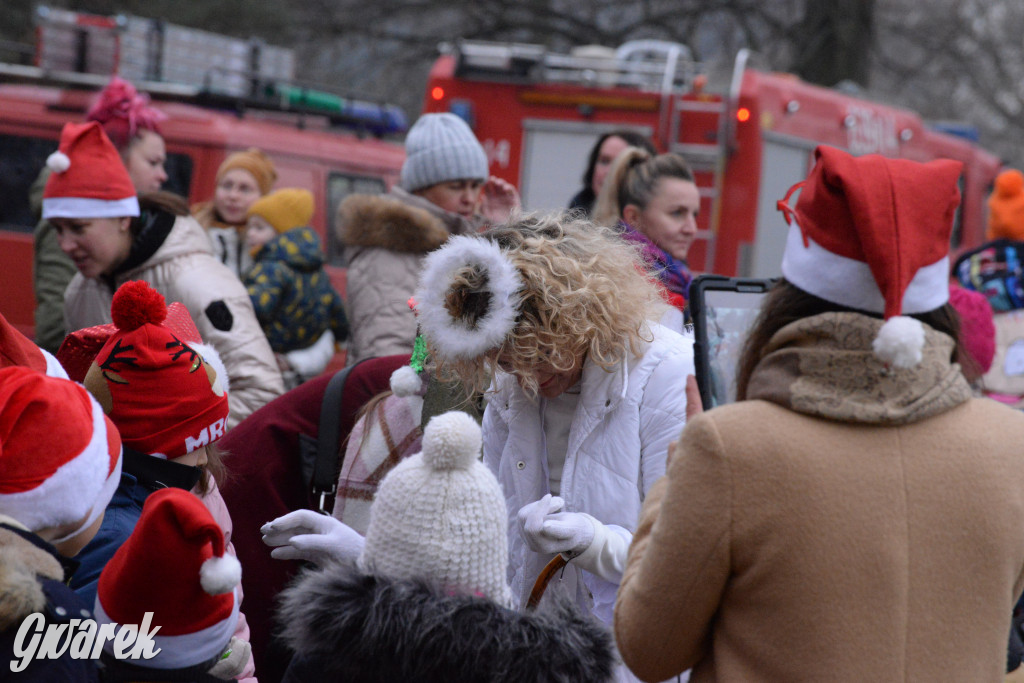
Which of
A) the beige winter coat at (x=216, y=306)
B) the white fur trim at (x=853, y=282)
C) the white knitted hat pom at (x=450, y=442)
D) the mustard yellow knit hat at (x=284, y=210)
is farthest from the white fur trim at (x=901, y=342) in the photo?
the mustard yellow knit hat at (x=284, y=210)

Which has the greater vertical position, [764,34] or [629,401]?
[764,34]

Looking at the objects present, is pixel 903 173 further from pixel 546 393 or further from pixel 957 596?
pixel 546 393

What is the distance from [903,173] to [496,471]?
1.36 metres

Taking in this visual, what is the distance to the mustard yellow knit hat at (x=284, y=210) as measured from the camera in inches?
227

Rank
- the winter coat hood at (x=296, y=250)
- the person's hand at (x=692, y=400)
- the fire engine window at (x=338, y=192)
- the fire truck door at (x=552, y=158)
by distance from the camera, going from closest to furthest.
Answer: the person's hand at (x=692, y=400)
the winter coat hood at (x=296, y=250)
the fire engine window at (x=338, y=192)
the fire truck door at (x=552, y=158)

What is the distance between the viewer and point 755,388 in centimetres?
185

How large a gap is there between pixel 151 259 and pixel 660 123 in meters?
6.01

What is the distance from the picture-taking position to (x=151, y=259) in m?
4.05

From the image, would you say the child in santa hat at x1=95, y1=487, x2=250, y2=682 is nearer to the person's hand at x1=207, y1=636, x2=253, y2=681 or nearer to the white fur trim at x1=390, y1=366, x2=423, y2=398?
the person's hand at x1=207, y1=636, x2=253, y2=681

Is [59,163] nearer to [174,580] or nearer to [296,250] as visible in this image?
[296,250]

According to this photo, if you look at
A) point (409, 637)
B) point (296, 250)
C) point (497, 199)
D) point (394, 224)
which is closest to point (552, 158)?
point (497, 199)

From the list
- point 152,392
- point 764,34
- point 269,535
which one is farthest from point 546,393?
point 764,34

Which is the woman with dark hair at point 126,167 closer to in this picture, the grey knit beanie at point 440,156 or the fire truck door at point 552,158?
the grey knit beanie at point 440,156

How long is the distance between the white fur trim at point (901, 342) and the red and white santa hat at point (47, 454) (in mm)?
1419
